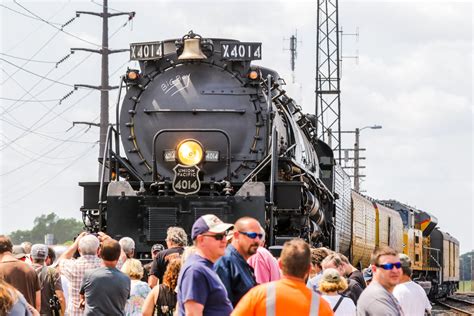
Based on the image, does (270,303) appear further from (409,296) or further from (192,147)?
(192,147)

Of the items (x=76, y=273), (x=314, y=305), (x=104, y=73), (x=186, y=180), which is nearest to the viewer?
(x=314, y=305)

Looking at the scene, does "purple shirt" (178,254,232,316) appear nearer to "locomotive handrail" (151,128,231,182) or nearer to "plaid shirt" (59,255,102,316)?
"plaid shirt" (59,255,102,316)

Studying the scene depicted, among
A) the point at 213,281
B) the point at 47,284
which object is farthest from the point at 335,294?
the point at 47,284

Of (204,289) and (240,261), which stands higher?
(240,261)

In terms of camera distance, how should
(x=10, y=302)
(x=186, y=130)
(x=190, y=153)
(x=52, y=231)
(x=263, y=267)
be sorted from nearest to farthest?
(x=10, y=302) < (x=263, y=267) < (x=190, y=153) < (x=186, y=130) < (x=52, y=231)

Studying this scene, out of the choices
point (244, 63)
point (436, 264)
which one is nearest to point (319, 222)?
point (244, 63)

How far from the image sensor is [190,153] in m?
16.5

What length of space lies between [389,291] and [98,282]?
324 cm

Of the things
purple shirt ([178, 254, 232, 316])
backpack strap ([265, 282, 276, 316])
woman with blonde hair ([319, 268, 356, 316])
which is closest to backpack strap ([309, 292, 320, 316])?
backpack strap ([265, 282, 276, 316])

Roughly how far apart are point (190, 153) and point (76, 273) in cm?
472

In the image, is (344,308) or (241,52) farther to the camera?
(241,52)

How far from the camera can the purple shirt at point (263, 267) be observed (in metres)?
9.90

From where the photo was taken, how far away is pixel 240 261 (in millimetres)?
8680

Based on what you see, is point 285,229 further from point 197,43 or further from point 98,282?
point 98,282
